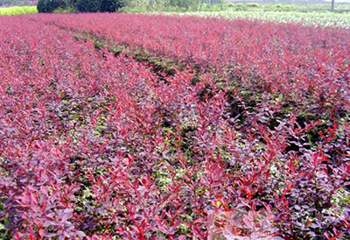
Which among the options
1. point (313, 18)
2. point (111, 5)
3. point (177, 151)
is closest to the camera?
point (177, 151)

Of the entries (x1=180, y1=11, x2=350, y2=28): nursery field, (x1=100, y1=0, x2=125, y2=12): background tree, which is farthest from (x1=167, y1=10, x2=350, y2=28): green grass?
(x1=100, y1=0, x2=125, y2=12): background tree

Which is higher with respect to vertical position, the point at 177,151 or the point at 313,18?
the point at 313,18

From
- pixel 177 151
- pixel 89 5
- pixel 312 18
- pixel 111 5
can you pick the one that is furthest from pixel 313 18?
pixel 89 5

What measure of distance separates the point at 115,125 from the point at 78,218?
105 centimetres

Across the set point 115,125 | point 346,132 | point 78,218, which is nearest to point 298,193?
point 346,132

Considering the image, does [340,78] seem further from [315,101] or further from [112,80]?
[112,80]

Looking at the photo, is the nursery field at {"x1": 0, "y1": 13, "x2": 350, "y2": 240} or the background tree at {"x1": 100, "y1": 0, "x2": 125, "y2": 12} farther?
the background tree at {"x1": 100, "y1": 0, "x2": 125, "y2": 12}

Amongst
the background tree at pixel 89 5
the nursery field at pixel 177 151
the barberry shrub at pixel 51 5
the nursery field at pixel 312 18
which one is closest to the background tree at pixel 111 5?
the background tree at pixel 89 5

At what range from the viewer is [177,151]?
2.69 meters

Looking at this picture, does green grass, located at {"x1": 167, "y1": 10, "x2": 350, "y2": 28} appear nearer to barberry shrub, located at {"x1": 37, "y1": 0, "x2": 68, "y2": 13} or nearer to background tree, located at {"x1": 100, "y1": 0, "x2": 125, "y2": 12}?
background tree, located at {"x1": 100, "y1": 0, "x2": 125, "y2": 12}

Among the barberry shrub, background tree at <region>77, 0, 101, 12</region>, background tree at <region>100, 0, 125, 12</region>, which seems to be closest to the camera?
background tree at <region>100, 0, 125, 12</region>

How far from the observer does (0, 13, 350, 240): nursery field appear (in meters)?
1.75

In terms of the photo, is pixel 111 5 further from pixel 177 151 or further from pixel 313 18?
pixel 177 151

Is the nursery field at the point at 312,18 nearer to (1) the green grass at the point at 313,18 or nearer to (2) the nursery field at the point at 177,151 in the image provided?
(1) the green grass at the point at 313,18
